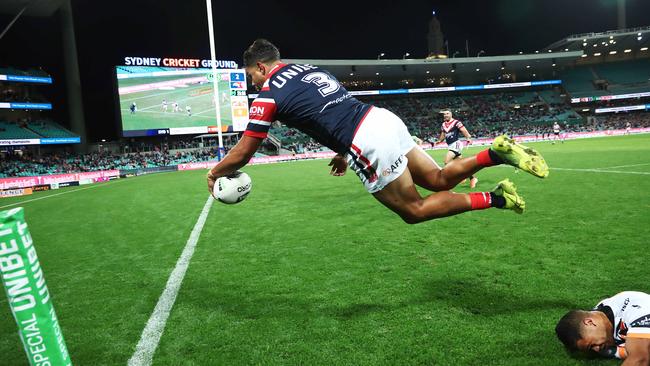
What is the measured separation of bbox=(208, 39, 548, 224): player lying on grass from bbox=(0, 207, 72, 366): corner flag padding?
203cm

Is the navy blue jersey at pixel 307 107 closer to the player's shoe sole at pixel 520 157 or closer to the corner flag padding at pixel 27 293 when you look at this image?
the player's shoe sole at pixel 520 157

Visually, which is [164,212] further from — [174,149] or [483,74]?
[483,74]

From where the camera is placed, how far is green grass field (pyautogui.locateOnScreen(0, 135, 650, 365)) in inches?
118

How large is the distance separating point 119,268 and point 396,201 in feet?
14.2

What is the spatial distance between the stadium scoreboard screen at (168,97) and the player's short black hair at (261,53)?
137 feet

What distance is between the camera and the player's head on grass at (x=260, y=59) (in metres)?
3.71

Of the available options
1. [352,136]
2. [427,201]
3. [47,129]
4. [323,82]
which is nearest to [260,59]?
[323,82]

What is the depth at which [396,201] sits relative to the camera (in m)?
3.60

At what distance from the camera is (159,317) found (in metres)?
3.75

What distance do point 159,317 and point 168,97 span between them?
155 ft

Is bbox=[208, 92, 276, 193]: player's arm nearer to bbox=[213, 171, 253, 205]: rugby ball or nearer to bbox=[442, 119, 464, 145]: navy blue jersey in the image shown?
bbox=[213, 171, 253, 205]: rugby ball

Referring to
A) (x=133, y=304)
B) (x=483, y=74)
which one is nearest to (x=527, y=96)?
(x=483, y=74)

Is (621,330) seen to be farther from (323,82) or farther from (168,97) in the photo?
(168,97)

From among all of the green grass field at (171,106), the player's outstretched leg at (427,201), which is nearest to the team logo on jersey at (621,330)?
the player's outstretched leg at (427,201)
